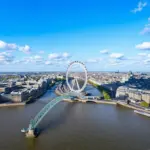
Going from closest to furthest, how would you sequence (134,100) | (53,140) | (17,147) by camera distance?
(17,147), (53,140), (134,100)

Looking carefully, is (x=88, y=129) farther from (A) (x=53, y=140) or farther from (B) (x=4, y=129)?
(B) (x=4, y=129)

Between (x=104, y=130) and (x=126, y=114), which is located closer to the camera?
(x=104, y=130)

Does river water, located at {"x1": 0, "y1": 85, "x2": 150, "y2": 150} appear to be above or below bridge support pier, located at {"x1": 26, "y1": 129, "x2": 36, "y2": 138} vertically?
below

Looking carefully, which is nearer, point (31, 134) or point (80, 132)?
point (31, 134)

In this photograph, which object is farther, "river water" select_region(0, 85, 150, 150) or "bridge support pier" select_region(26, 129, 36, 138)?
"bridge support pier" select_region(26, 129, 36, 138)

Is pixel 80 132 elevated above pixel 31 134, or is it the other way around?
pixel 31 134

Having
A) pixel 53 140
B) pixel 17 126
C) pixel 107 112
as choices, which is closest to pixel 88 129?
pixel 53 140

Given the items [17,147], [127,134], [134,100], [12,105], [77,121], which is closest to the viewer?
[17,147]
